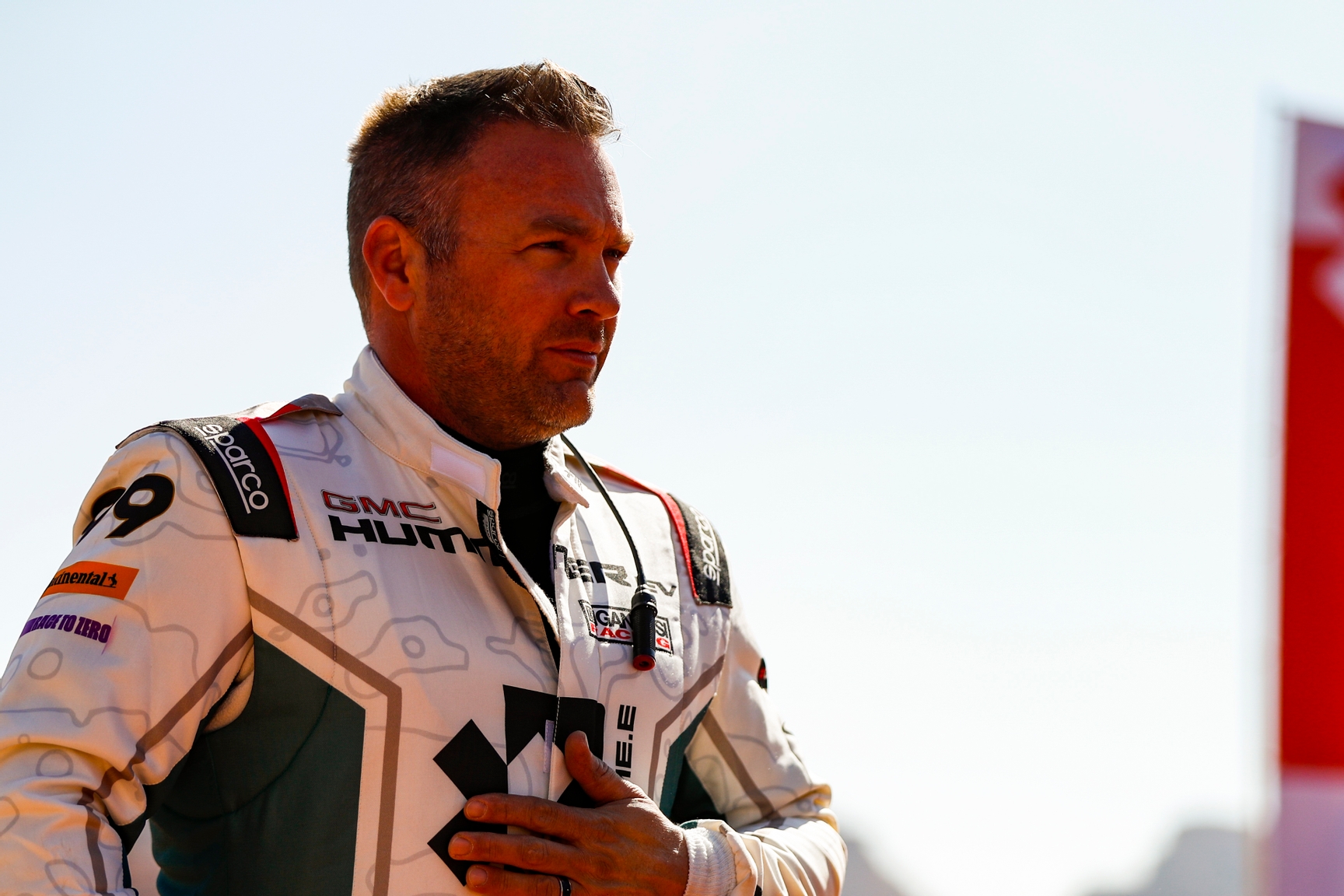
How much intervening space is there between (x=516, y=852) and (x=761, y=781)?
0.88 meters

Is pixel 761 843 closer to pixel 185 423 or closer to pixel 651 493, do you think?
pixel 651 493

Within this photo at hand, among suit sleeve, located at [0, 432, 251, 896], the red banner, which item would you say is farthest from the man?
the red banner

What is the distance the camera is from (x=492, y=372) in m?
3.19

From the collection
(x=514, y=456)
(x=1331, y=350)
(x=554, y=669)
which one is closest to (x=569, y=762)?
(x=554, y=669)

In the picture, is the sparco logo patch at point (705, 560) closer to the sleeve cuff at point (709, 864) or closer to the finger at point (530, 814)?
the sleeve cuff at point (709, 864)

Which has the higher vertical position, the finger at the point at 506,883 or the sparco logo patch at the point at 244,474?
the sparco logo patch at the point at 244,474

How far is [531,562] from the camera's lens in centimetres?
320

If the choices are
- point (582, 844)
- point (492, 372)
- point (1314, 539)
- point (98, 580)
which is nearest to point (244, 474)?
point (98, 580)

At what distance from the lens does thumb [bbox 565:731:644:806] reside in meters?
2.88

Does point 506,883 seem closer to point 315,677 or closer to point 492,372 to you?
point 315,677

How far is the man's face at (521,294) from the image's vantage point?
3168 millimetres

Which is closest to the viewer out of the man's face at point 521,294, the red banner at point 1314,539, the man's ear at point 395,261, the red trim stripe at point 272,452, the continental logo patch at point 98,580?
the red banner at point 1314,539

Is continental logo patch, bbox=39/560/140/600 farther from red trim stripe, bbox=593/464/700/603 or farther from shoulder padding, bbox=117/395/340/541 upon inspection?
red trim stripe, bbox=593/464/700/603

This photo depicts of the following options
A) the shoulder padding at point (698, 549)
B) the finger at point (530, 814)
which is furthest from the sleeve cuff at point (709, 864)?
the shoulder padding at point (698, 549)
